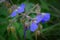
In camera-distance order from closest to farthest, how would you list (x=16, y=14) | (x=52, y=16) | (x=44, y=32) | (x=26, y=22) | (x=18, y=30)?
(x=26, y=22) → (x=16, y=14) → (x=18, y=30) → (x=44, y=32) → (x=52, y=16)

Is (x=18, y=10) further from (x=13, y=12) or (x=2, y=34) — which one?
(x=2, y=34)

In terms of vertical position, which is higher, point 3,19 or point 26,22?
point 3,19

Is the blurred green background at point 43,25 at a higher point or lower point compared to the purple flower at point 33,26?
higher

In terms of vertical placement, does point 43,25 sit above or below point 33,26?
above

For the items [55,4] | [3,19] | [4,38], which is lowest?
[4,38]

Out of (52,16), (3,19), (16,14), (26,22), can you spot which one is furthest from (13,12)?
(52,16)

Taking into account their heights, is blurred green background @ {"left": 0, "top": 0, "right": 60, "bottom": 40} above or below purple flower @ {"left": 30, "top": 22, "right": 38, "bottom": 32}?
above

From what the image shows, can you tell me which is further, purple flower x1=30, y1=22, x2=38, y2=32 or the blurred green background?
the blurred green background

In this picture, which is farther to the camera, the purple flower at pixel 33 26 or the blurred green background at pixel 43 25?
the blurred green background at pixel 43 25

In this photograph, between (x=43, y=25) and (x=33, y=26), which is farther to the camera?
(x=43, y=25)

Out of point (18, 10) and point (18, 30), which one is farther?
point (18, 30)

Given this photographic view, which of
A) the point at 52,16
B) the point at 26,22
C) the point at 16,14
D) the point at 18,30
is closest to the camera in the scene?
the point at 26,22
